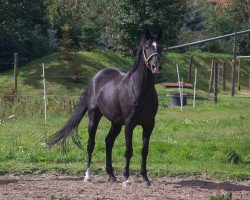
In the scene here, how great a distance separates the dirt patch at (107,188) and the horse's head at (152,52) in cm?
172

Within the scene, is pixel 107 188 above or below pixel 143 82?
below

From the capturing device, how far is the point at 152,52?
10.2 metres

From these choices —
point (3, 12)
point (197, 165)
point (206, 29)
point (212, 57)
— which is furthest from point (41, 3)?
point (197, 165)

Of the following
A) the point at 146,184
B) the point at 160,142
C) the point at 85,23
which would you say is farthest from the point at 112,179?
the point at 85,23

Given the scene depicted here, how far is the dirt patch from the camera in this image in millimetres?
9375

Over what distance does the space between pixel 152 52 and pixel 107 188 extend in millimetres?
2066

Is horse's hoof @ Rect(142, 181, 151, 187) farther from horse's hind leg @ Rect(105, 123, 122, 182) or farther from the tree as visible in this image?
the tree

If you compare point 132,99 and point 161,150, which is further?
point 161,150

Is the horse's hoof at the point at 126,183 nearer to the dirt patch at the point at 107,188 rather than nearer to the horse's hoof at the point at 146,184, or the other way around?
the dirt patch at the point at 107,188

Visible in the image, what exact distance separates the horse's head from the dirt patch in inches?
67.9

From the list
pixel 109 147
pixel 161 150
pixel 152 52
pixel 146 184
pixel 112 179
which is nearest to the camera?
pixel 152 52

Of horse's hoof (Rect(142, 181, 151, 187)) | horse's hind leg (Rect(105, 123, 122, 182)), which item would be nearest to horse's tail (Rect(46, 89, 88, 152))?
horse's hind leg (Rect(105, 123, 122, 182))

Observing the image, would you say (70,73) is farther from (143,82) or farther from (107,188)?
(107,188)

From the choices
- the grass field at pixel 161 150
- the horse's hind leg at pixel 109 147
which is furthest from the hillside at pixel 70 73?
the horse's hind leg at pixel 109 147
